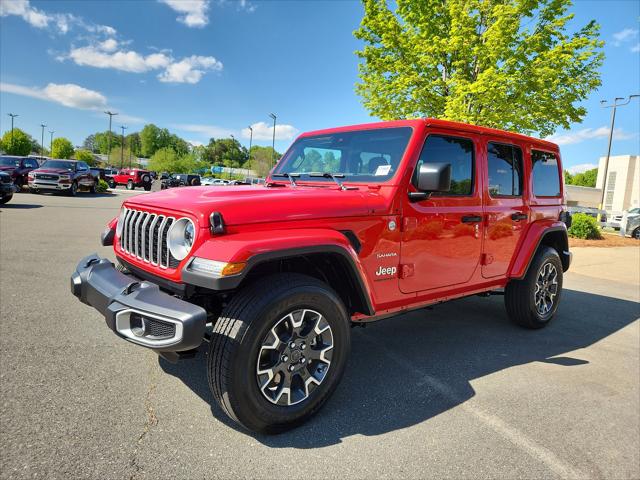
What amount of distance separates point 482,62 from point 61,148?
327 ft

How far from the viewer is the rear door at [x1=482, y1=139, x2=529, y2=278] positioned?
379cm

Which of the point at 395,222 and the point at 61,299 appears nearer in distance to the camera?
the point at 395,222

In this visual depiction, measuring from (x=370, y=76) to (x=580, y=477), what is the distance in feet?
39.3

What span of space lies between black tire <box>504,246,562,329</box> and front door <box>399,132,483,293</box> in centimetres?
107

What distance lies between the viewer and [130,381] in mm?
Answer: 2906

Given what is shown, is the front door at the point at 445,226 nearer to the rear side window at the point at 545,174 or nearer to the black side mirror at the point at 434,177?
the black side mirror at the point at 434,177

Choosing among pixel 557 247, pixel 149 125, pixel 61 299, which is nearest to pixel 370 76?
pixel 557 247

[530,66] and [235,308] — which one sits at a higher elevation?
[530,66]

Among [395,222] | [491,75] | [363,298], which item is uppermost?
[491,75]

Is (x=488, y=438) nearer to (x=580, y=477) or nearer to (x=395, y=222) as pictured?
(x=580, y=477)

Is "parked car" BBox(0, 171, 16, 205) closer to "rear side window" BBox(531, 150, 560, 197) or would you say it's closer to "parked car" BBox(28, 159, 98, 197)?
"parked car" BBox(28, 159, 98, 197)

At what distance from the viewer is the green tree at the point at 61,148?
289 feet

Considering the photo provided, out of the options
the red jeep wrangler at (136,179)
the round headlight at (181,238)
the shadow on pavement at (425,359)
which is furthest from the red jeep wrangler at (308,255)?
the red jeep wrangler at (136,179)

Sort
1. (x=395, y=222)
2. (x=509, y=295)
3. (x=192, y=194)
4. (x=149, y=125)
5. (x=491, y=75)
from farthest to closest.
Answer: (x=149, y=125) < (x=491, y=75) < (x=509, y=295) < (x=395, y=222) < (x=192, y=194)
